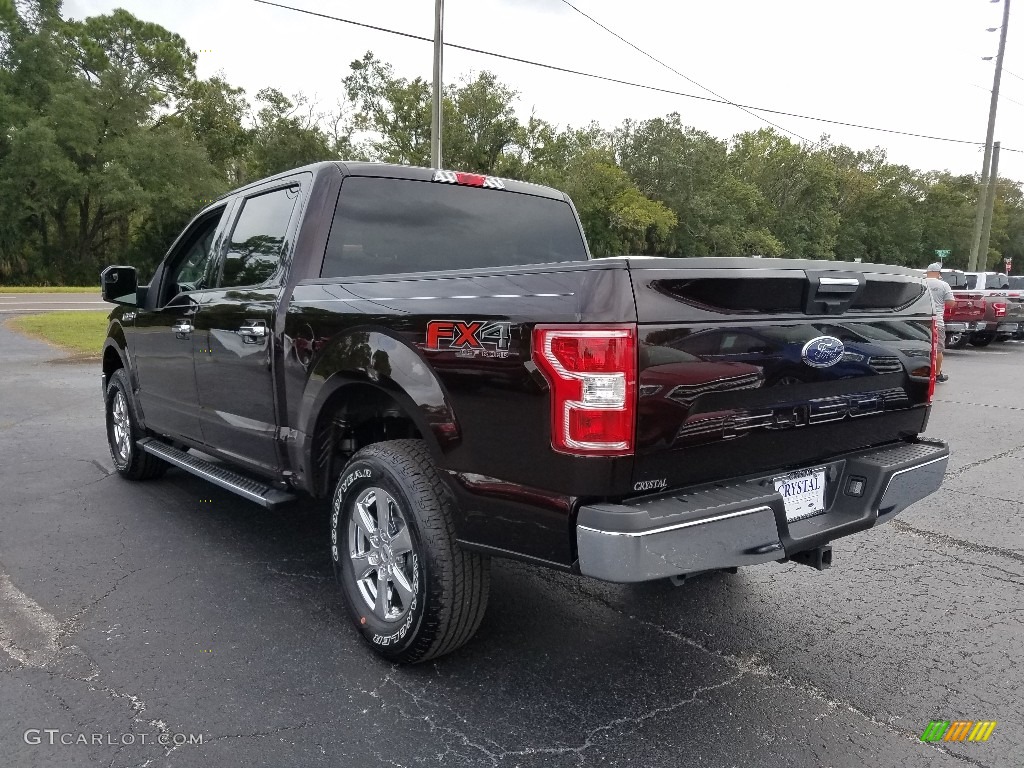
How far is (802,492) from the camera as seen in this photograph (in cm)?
289

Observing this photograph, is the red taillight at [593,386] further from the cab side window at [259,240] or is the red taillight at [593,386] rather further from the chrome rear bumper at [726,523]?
the cab side window at [259,240]

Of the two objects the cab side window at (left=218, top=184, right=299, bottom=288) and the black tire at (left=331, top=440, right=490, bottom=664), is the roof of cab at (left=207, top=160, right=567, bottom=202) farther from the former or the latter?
the black tire at (left=331, top=440, right=490, bottom=664)

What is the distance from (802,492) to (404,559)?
1.54 metres

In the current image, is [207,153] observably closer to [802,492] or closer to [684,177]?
[684,177]

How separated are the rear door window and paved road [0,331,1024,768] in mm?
1655

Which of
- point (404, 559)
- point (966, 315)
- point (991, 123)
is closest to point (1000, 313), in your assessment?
point (966, 315)

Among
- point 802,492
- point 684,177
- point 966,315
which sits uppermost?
point 684,177

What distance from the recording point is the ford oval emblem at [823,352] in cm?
278

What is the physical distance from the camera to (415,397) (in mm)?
2840

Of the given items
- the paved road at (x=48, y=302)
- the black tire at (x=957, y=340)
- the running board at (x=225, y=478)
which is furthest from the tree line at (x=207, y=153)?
the running board at (x=225, y=478)

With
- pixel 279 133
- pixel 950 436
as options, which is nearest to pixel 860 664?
pixel 950 436

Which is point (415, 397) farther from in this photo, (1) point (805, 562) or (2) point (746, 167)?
(2) point (746, 167)

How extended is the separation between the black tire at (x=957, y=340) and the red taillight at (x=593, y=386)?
59.7 feet

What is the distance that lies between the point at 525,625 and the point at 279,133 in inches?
1673
